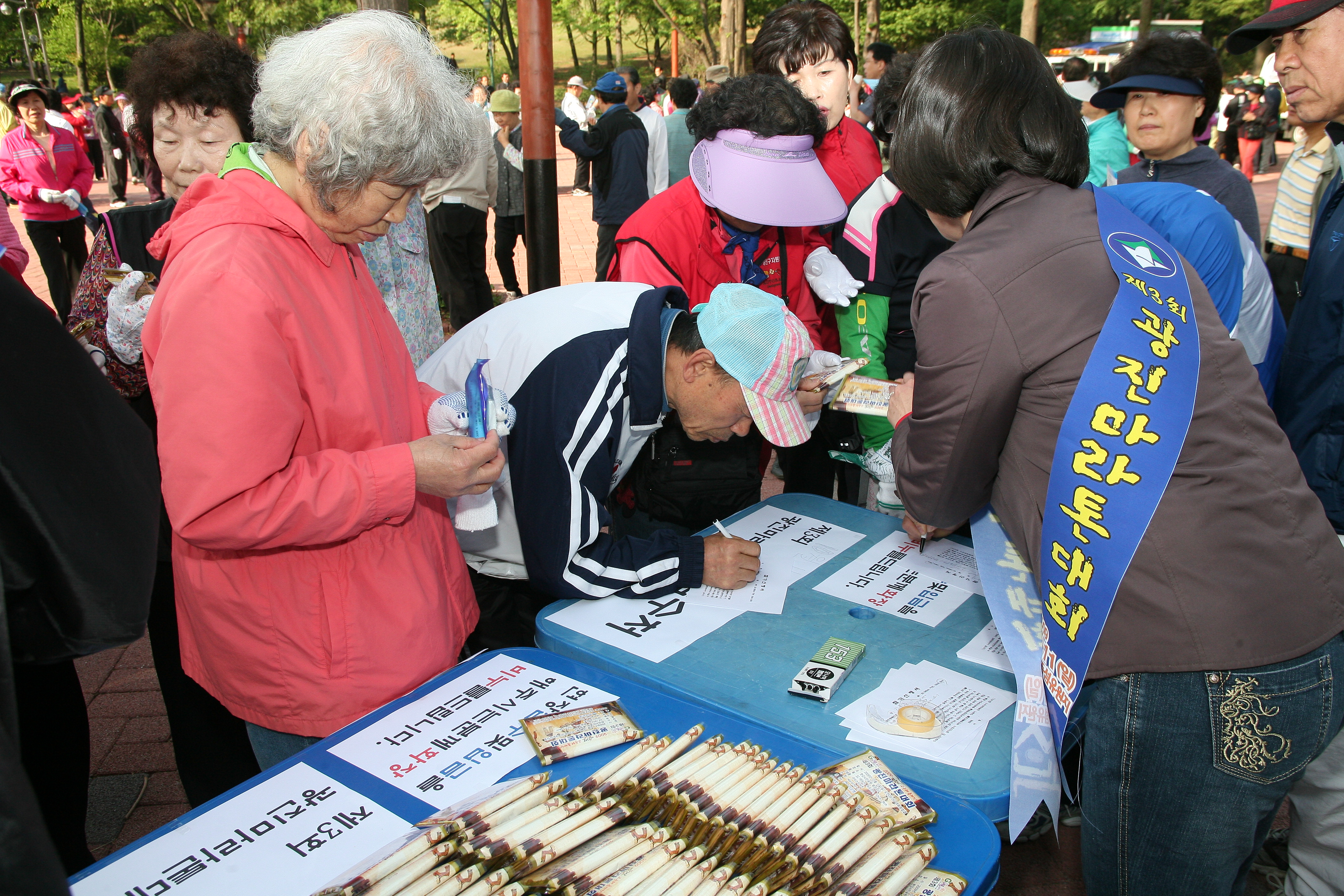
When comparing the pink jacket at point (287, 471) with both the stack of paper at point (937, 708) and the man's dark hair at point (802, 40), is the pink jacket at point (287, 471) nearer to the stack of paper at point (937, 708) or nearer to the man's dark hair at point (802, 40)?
the stack of paper at point (937, 708)

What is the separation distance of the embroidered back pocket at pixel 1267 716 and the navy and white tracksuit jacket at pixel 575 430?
1047mm

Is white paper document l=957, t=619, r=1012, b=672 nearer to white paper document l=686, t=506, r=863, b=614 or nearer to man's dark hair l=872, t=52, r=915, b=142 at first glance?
white paper document l=686, t=506, r=863, b=614

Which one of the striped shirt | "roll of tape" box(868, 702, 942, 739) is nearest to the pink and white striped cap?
"roll of tape" box(868, 702, 942, 739)

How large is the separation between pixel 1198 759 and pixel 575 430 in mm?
1204

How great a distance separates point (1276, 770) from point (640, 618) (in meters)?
1.14

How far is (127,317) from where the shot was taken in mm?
1969

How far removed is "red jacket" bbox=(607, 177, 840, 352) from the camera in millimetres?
2621

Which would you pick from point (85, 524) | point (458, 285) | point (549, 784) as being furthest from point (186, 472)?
point (458, 285)

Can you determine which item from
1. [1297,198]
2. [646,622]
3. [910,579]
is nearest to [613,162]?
[1297,198]

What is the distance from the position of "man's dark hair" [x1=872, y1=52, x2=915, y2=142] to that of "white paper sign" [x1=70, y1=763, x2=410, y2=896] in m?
2.06

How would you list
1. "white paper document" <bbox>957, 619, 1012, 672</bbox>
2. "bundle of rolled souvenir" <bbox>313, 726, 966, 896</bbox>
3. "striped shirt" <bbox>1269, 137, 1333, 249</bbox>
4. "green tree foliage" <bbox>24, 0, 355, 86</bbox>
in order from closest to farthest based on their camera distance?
"bundle of rolled souvenir" <bbox>313, 726, 966, 896</bbox> → "white paper document" <bbox>957, 619, 1012, 672</bbox> → "striped shirt" <bbox>1269, 137, 1333, 249</bbox> → "green tree foliage" <bbox>24, 0, 355, 86</bbox>

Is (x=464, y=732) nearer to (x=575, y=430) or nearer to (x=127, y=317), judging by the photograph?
(x=575, y=430)

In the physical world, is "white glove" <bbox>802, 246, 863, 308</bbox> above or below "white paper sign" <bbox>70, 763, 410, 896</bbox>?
above

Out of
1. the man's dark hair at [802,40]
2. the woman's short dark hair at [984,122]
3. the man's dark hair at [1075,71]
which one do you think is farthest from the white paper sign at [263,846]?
the man's dark hair at [1075,71]
